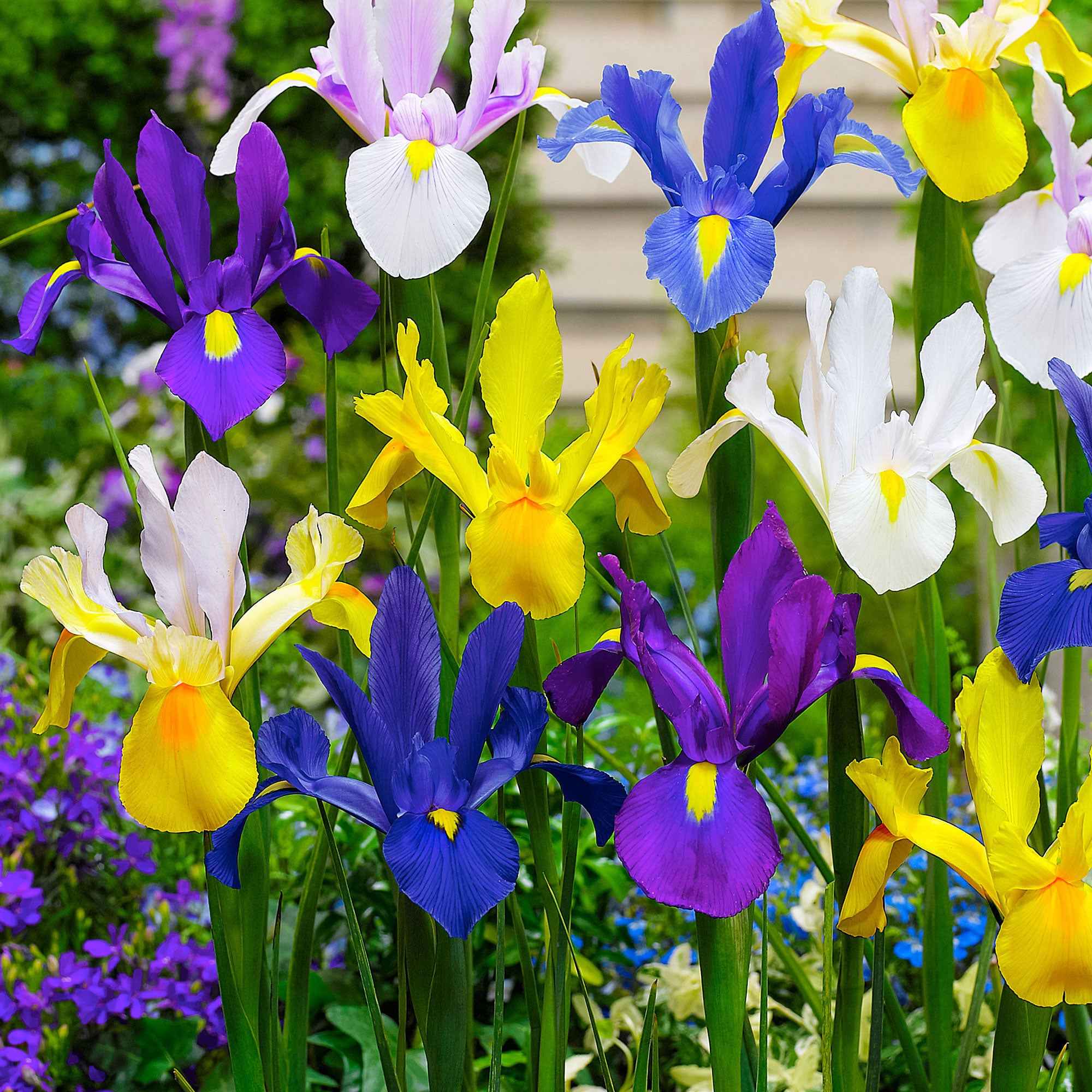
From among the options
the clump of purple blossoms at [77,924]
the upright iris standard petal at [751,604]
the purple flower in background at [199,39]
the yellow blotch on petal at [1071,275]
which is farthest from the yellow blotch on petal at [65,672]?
the purple flower in background at [199,39]

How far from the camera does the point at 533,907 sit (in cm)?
116

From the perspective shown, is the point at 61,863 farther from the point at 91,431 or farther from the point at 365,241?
the point at 91,431

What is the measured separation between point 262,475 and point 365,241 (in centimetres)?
200

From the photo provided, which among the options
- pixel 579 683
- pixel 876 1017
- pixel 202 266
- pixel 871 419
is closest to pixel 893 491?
pixel 871 419

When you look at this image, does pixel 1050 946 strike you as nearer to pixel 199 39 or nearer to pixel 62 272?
pixel 62 272

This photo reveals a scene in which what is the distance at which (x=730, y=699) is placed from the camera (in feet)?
1.85

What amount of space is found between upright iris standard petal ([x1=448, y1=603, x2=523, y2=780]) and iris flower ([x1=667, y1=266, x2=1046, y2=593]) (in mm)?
113

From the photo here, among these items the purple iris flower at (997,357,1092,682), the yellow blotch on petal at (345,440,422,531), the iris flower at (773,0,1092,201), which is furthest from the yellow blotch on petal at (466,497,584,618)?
the iris flower at (773,0,1092,201)

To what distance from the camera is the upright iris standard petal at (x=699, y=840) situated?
482 millimetres

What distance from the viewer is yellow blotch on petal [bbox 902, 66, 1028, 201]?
0.68 metres

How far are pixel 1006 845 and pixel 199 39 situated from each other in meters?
3.19

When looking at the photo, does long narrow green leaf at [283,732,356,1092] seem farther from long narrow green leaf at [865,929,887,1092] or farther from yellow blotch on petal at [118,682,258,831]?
long narrow green leaf at [865,929,887,1092]

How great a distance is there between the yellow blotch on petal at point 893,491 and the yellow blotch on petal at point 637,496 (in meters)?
0.13

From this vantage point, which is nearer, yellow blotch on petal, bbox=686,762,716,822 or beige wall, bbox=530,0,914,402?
yellow blotch on petal, bbox=686,762,716,822
